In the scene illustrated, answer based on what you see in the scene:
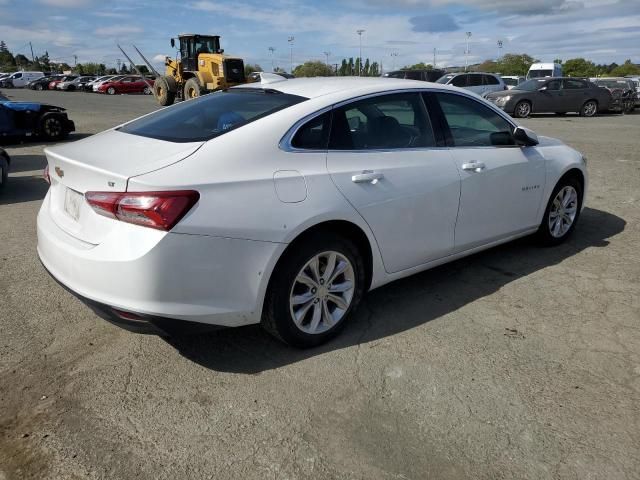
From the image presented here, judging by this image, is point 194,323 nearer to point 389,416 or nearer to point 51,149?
point 389,416

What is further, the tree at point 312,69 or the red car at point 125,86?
the tree at point 312,69

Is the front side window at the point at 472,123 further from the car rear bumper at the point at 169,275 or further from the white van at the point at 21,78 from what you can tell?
the white van at the point at 21,78

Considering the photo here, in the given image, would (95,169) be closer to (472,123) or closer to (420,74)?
(472,123)

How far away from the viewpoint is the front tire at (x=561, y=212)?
5004 millimetres

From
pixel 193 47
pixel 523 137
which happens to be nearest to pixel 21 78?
pixel 193 47

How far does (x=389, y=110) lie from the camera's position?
3754mm

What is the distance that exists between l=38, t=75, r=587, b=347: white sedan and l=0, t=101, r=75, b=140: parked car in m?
10.3

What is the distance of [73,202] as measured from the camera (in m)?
3.07

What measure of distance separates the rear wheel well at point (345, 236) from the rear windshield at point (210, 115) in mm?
735

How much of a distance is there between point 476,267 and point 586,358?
155 centimetres

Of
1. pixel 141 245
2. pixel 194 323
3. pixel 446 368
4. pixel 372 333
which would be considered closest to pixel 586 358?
pixel 446 368

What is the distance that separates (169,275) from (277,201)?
68cm

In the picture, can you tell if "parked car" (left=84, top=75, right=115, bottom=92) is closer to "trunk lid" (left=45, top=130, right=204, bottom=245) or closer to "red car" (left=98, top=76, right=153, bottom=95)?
"red car" (left=98, top=76, right=153, bottom=95)

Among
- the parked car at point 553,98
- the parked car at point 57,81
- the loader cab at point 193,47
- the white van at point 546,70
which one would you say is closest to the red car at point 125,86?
the parked car at point 57,81
